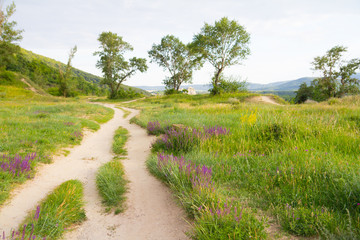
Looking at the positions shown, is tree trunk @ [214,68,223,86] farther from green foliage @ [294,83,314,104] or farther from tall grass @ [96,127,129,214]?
green foliage @ [294,83,314,104]

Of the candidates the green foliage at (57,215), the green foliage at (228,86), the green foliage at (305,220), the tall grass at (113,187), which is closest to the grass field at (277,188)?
the green foliage at (305,220)

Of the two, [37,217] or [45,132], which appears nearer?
[37,217]

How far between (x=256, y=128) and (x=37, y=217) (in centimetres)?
624

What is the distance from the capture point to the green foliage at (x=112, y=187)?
139 inches

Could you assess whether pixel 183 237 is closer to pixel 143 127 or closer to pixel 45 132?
pixel 45 132

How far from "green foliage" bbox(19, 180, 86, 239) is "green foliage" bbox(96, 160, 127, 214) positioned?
45 cm

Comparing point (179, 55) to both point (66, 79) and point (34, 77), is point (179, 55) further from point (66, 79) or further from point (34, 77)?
point (34, 77)

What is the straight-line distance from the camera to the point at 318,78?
132 ft

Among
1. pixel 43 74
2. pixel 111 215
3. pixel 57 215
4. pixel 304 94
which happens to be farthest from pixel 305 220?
pixel 43 74

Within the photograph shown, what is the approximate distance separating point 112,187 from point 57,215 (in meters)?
1.12

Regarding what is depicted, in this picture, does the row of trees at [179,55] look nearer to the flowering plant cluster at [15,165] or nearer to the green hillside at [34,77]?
the green hillside at [34,77]

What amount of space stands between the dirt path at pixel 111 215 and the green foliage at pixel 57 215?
0.16m

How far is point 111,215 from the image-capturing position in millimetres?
3207

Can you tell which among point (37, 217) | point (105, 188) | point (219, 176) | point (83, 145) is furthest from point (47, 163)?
point (219, 176)
